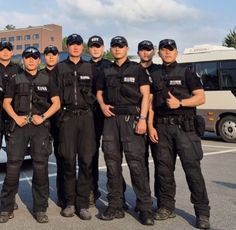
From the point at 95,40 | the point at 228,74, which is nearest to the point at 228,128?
the point at 228,74

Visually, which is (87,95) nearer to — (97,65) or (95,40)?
(97,65)

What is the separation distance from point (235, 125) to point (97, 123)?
821cm

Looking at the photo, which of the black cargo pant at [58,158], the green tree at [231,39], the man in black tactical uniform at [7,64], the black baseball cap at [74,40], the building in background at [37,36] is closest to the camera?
the black baseball cap at [74,40]

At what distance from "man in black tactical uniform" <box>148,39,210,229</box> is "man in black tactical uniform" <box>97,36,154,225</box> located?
17cm

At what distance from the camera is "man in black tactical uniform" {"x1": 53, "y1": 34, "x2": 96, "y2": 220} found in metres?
5.15

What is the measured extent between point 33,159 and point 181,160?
164 cm

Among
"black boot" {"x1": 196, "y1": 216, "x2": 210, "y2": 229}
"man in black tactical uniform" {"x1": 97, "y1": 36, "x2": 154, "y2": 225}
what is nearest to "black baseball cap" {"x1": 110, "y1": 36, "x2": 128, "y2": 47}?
"man in black tactical uniform" {"x1": 97, "y1": 36, "x2": 154, "y2": 225}

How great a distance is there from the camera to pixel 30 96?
501cm

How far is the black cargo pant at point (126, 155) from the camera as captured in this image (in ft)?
16.4

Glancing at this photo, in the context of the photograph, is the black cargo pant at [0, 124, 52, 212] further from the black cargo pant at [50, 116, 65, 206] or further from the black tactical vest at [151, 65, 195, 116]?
the black tactical vest at [151, 65, 195, 116]

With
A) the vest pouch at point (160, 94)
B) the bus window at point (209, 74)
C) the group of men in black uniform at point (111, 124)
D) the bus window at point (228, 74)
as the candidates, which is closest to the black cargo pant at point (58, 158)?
the group of men in black uniform at point (111, 124)

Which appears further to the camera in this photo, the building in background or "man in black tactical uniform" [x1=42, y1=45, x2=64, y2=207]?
the building in background

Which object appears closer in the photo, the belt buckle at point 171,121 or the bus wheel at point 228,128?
the belt buckle at point 171,121

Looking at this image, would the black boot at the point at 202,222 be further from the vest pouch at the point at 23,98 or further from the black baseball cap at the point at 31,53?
the black baseball cap at the point at 31,53
